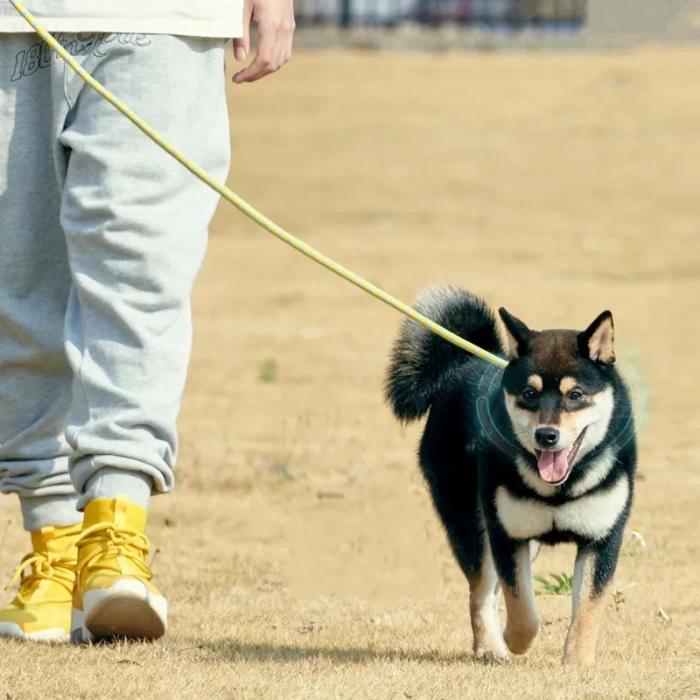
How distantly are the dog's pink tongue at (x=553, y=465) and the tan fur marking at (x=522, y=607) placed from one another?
0.23 m

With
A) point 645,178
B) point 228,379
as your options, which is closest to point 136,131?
point 228,379

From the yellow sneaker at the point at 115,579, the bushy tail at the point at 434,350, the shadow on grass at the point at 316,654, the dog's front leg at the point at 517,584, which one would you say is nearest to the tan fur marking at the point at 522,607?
the dog's front leg at the point at 517,584

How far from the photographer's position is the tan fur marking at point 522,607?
3258 millimetres

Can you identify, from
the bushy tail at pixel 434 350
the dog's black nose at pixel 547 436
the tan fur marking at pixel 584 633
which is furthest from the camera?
the bushy tail at pixel 434 350

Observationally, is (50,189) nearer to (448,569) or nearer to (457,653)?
(457,653)

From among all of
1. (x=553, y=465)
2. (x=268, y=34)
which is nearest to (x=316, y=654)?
(x=553, y=465)

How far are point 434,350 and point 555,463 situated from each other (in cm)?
67

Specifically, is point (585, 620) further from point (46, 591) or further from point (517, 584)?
point (46, 591)

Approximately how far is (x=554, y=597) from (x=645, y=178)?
11442mm

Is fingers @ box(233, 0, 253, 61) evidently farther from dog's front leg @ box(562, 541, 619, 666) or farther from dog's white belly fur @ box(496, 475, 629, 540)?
dog's front leg @ box(562, 541, 619, 666)

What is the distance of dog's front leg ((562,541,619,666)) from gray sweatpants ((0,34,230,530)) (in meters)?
0.89

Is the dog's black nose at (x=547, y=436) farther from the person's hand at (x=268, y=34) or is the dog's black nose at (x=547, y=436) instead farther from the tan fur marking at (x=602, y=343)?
the person's hand at (x=268, y=34)

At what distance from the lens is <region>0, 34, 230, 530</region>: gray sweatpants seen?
3.25m

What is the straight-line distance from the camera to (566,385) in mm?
3152
